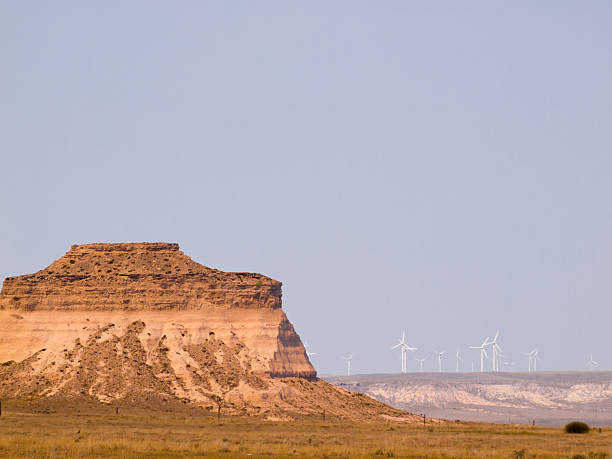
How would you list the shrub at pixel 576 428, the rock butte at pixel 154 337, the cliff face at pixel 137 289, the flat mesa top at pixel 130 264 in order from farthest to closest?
1. the flat mesa top at pixel 130 264
2. the cliff face at pixel 137 289
3. the rock butte at pixel 154 337
4. the shrub at pixel 576 428

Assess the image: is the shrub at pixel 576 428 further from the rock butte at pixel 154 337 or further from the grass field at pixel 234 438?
the rock butte at pixel 154 337

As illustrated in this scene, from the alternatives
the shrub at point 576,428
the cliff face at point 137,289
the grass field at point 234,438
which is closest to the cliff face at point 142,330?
the cliff face at point 137,289

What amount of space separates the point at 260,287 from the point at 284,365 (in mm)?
9162

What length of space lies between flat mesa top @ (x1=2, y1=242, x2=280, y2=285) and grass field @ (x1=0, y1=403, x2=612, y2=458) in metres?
21.2

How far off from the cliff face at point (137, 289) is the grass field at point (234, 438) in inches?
712

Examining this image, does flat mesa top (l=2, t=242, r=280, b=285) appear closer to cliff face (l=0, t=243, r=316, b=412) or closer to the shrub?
cliff face (l=0, t=243, r=316, b=412)

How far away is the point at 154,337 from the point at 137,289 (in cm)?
662

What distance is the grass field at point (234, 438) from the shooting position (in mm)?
59312

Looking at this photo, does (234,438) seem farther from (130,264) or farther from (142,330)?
(130,264)

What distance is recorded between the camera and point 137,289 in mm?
118812

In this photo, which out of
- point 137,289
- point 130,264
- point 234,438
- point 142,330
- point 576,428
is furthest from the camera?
point 130,264

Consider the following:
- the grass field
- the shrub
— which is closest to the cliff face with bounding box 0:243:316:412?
the grass field

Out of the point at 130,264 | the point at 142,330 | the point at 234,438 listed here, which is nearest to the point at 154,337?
the point at 142,330

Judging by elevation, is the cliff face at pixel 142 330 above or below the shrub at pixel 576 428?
above
